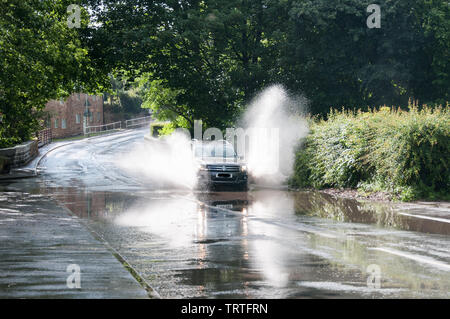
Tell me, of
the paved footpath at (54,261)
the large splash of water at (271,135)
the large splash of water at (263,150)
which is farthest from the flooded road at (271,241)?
the large splash of water at (271,135)

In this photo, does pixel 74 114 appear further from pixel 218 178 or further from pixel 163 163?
pixel 218 178

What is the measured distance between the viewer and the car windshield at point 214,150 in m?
24.4

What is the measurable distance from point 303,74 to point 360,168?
16.4 m

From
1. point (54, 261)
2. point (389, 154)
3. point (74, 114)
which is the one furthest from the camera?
point (74, 114)

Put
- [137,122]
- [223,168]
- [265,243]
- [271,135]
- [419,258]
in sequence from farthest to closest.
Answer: [137,122], [271,135], [223,168], [265,243], [419,258]

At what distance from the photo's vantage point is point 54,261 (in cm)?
898

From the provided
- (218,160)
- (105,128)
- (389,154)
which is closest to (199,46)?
(218,160)

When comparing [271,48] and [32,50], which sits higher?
[271,48]

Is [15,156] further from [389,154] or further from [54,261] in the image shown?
[54,261]

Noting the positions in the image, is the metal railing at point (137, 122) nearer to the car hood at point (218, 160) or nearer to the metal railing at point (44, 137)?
the metal railing at point (44, 137)

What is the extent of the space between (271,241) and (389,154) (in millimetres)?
9386

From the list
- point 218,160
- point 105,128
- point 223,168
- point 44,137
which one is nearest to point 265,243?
point 223,168

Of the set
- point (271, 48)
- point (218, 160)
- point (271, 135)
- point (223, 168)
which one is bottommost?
point (223, 168)

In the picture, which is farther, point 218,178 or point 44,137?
point 44,137
